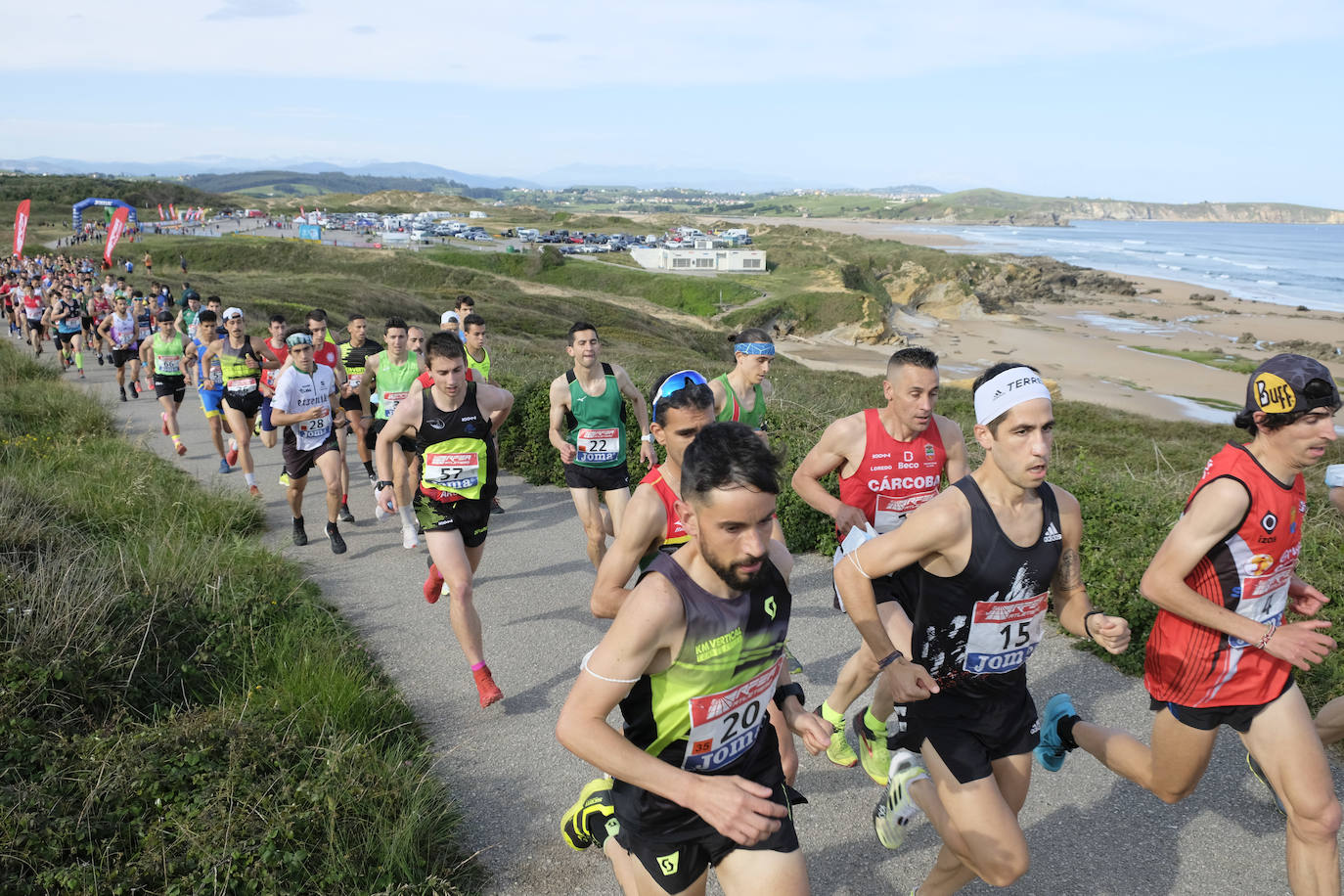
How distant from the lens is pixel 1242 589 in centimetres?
346

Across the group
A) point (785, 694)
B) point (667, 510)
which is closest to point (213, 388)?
point (667, 510)

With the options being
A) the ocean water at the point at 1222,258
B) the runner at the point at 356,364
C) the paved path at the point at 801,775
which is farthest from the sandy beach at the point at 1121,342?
the paved path at the point at 801,775

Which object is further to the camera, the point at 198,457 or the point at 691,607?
the point at 198,457

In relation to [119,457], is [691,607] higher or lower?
higher

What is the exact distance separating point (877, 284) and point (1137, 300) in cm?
2210

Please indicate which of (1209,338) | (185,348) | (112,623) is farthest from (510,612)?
(1209,338)

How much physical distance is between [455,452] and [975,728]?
13.6ft

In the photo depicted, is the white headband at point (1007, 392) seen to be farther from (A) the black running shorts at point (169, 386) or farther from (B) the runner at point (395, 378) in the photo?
(A) the black running shorts at point (169, 386)

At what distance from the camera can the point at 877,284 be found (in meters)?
83.1

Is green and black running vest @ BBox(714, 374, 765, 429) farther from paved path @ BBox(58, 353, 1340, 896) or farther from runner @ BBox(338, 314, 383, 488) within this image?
runner @ BBox(338, 314, 383, 488)

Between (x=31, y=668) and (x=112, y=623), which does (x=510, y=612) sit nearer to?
(x=112, y=623)

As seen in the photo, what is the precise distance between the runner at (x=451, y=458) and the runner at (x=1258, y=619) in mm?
4109

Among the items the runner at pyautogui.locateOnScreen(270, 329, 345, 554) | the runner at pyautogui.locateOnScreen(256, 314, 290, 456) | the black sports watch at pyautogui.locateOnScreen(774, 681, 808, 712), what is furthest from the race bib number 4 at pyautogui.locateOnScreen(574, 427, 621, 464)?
the black sports watch at pyautogui.locateOnScreen(774, 681, 808, 712)

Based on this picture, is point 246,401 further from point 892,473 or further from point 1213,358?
point 1213,358
